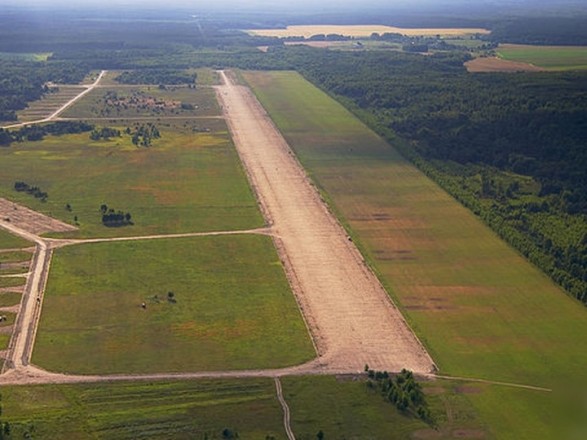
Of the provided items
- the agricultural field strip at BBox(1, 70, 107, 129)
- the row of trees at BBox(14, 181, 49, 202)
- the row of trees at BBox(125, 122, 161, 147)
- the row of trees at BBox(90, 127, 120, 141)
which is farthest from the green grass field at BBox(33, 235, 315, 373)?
the agricultural field strip at BBox(1, 70, 107, 129)

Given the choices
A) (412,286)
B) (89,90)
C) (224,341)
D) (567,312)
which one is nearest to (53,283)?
(224,341)

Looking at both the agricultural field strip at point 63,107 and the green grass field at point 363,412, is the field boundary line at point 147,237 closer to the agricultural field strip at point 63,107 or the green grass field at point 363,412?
the green grass field at point 363,412

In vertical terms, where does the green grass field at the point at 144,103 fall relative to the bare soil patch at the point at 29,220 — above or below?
below

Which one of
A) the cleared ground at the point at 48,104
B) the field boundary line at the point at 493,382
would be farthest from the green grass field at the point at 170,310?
the cleared ground at the point at 48,104

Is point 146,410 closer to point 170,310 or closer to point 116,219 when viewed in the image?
point 170,310

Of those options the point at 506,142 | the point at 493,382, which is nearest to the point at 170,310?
the point at 493,382

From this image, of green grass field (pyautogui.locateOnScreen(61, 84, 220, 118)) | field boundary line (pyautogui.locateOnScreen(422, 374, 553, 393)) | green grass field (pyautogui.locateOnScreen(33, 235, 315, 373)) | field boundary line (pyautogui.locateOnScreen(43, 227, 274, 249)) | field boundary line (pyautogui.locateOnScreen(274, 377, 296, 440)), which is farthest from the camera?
green grass field (pyautogui.locateOnScreen(61, 84, 220, 118))

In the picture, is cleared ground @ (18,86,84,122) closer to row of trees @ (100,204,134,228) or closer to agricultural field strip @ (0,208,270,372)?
row of trees @ (100,204,134,228)
